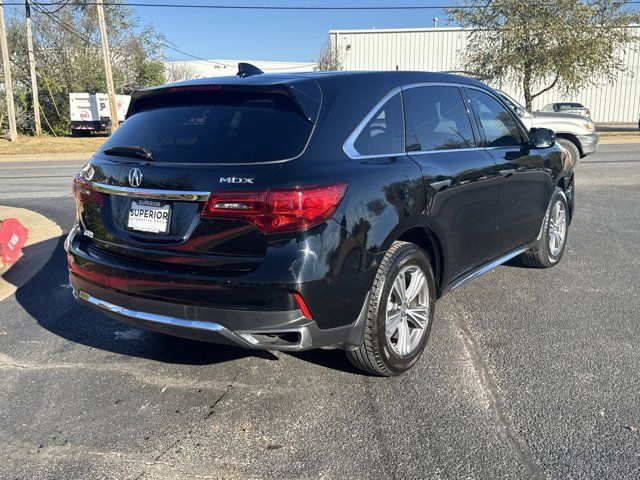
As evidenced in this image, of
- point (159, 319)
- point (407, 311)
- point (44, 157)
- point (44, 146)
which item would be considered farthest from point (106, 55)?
point (407, 311)

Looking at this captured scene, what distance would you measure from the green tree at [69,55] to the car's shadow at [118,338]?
34523mm

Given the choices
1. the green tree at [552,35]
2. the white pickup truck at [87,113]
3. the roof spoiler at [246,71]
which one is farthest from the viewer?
the white pickup truck at [87,113]

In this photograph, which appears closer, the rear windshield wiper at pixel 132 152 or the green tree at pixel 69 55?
the rear windshield wiper at pixel 132 152

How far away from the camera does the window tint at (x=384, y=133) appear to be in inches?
130

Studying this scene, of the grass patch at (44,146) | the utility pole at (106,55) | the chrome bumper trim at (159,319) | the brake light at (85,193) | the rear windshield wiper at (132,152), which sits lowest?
the grass patch at (44,146)

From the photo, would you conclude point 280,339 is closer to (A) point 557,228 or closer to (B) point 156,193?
(B) point 156,193

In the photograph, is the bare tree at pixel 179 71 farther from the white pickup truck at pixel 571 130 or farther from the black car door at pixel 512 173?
the black car door at pixel 512 173

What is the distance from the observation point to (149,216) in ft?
10.3

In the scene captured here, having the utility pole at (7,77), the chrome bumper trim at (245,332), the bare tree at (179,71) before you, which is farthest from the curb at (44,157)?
the bare tree at (179,71)

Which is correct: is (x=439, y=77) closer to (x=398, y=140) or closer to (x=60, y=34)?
(x=398, y=140)

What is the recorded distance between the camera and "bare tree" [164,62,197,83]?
57844 millimetres

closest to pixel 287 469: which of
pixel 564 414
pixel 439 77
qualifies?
pixel 564 414

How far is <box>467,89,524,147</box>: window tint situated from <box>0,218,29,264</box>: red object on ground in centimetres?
500

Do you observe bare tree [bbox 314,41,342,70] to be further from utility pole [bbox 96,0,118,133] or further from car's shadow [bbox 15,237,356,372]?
car's shadow [bbox 15,237,356,372]
